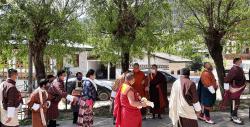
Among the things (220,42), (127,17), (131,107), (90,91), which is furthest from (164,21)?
(131,107)

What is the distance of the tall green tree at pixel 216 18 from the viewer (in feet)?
54.1

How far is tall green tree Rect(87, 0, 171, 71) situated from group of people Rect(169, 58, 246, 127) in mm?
3047

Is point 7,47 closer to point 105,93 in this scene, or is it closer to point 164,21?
point 164,21

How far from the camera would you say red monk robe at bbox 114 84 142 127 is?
9523 millimetres

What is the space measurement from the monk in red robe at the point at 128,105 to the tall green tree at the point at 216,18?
7827 mm

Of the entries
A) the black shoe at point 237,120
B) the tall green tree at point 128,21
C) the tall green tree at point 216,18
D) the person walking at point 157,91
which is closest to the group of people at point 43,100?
the person walking at point 157,91

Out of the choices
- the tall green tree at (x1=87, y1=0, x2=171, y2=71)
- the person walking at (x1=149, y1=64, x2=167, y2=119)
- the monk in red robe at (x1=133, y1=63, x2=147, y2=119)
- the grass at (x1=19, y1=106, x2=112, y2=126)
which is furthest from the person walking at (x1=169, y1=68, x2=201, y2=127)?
the grass at (x1=19, y1=106, x2=112, y2=126)

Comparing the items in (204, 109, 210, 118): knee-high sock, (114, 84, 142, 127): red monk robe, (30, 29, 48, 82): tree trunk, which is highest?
(30, 29, 48, 82): tree trunk

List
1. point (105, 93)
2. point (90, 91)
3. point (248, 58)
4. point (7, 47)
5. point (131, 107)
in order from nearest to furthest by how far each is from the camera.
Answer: point (131, 107) → point (90, 91) → point (7, 47) → point (105, 93) → point (248, 58)

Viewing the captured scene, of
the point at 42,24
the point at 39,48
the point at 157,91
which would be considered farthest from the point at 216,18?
the point at 39,48

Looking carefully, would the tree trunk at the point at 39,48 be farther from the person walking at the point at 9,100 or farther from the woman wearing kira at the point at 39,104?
the person walking at the point at 9,100

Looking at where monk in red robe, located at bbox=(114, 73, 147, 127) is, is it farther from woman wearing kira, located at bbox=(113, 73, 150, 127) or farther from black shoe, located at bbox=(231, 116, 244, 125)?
black shoe, located at bbox=(231, 116, 244, 125)

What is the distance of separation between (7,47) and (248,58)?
35.9m

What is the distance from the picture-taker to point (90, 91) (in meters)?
11.5
